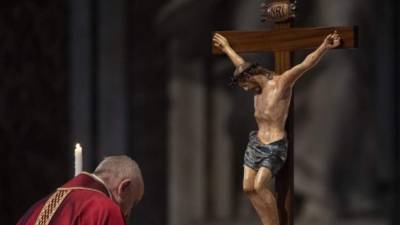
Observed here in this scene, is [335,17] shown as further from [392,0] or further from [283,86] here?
[283,86]


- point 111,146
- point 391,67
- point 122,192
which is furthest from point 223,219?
point 122,192

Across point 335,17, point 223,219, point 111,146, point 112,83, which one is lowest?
point 223,219

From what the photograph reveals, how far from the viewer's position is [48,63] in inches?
270

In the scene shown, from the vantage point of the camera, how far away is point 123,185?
3.54m

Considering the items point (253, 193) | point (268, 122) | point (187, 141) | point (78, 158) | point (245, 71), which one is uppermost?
point (245, 71)

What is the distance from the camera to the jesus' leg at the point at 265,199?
3502mm

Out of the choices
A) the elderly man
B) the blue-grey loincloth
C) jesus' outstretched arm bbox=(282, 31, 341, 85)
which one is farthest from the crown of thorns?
the elderly man

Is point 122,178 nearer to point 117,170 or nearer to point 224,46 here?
point 117,170

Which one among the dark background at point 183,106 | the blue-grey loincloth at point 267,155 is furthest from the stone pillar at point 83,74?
the blue-grey loincloth at point 267,155

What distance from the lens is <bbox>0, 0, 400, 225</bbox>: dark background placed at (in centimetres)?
613

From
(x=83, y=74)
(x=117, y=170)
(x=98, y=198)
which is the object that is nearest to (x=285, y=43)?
(x=117, y=170)

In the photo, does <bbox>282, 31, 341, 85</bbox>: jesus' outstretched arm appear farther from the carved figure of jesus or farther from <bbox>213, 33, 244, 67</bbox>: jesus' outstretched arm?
<bbox>213, 33, 244, 67</bbox>: jesus' outstretched arm

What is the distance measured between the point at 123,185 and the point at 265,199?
496mm

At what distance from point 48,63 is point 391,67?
2291 millimetres
